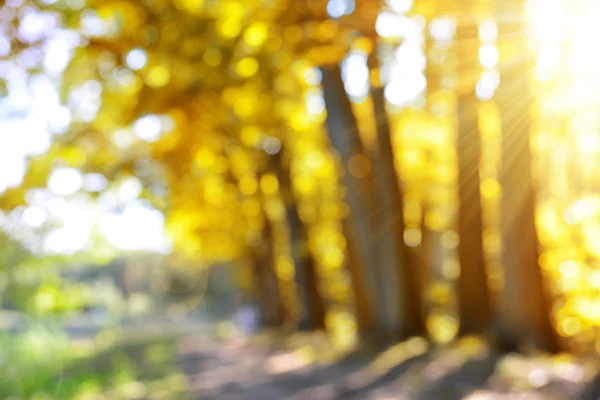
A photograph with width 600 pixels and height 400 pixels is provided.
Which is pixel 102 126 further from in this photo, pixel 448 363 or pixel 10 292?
pixel 448 363

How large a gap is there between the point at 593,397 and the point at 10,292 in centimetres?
448

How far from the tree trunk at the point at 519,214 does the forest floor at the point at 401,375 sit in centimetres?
39

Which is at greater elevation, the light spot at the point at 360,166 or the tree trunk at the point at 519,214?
the light spot at the point at 360,166

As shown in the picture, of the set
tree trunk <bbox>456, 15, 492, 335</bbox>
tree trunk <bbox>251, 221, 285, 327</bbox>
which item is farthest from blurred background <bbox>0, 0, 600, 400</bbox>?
tree trunk <bbox>251, 221, 285, 327</bbox>

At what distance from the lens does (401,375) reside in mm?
6254

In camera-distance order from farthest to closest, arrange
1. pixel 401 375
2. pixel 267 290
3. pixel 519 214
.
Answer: pixel 267 290 < pixel 519 214 < pixel 401 375

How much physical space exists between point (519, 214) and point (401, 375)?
7.08 feet

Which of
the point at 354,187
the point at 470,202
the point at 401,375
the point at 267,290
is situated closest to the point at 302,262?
the point at 267,290

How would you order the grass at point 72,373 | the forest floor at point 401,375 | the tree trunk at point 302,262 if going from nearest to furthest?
1. the grass at point 72,373
2. the forest floor at point 401,375
3. the tree trunk at point 302,262

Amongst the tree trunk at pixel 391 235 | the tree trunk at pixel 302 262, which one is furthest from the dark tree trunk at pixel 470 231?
the tree trunk at pixel 302 262

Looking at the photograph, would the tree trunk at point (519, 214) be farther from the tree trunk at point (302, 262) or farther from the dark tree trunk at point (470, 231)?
the tree trunk at point (302, 262)

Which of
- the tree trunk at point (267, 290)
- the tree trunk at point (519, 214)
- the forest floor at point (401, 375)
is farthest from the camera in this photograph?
the tree trunk at point (267, 290)

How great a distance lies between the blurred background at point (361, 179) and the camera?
5609 mm

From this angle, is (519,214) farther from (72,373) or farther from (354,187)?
(72,373)
